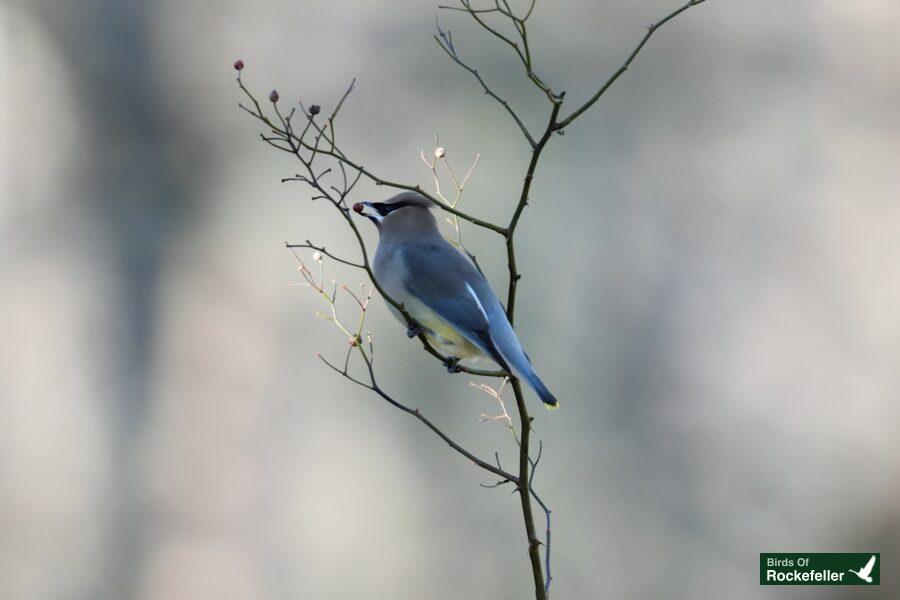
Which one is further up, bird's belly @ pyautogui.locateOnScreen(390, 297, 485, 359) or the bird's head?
the bird's head

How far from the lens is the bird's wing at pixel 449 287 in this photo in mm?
2252

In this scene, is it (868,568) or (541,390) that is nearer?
(541,390)

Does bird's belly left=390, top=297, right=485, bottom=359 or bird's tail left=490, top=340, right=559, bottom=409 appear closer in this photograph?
bird's tail left=490, top=340, right=559, bottom=409

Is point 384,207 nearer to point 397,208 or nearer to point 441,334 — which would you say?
point 397,208

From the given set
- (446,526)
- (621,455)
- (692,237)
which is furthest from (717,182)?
(446,526)

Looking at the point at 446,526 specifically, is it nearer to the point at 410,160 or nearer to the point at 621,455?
the point at 621,455

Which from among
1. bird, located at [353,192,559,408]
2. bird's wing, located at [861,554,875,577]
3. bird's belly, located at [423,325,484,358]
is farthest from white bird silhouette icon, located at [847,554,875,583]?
bird's belly, located at [423,325,484,358]

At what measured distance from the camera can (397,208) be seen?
260cm

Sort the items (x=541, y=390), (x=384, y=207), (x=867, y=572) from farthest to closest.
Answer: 1. (x=867, y=572)
2. (x=384, y=207)
3. (x=541, y=390)

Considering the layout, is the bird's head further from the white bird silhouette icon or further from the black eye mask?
the white bird silhouette icon

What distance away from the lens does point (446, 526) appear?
4191mm

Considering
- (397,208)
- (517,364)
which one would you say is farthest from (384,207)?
(517,364)

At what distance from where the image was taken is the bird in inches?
87.8

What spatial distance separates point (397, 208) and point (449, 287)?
0.33m
